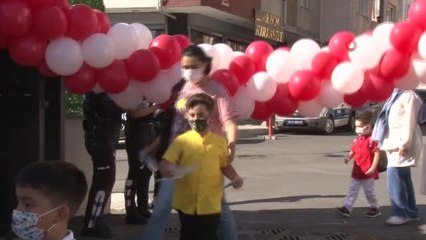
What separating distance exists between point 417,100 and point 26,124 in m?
3.84

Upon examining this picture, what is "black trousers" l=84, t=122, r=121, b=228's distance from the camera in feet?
21.4

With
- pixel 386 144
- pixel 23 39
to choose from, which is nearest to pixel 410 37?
A: pixel 386 144

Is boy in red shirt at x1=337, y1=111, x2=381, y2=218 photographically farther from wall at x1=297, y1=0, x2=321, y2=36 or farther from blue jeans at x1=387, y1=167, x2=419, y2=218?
wall at x1=297, y1=0, x2=321, y2=36

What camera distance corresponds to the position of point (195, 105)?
4723mm

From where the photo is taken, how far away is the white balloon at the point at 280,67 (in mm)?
6168

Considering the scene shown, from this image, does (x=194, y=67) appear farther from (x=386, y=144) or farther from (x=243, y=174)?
(x=243, y=174)

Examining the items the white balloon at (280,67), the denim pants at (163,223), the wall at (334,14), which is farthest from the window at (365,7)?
the denim pants at (163,223)

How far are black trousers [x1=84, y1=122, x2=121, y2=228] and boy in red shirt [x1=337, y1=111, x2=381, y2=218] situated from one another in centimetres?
287

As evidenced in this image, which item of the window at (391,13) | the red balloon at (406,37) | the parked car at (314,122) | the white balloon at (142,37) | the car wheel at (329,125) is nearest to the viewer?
the red balloon at (406,37)

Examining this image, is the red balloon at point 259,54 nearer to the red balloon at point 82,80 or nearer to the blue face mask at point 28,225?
the red balloon at point 82,80

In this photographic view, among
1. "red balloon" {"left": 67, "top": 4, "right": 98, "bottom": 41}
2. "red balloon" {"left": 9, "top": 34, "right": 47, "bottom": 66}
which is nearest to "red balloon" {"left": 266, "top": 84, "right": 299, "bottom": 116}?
"red balloon" {"left": 67, "top": 4, "right": 98, "bottom": 41}

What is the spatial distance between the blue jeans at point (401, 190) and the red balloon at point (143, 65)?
115 inches

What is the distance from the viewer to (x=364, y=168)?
26.2 ft

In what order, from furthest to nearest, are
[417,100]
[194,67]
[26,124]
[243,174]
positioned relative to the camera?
1. [243,174]
2. [417,100]
3. [26,124]
4. [194,67]
